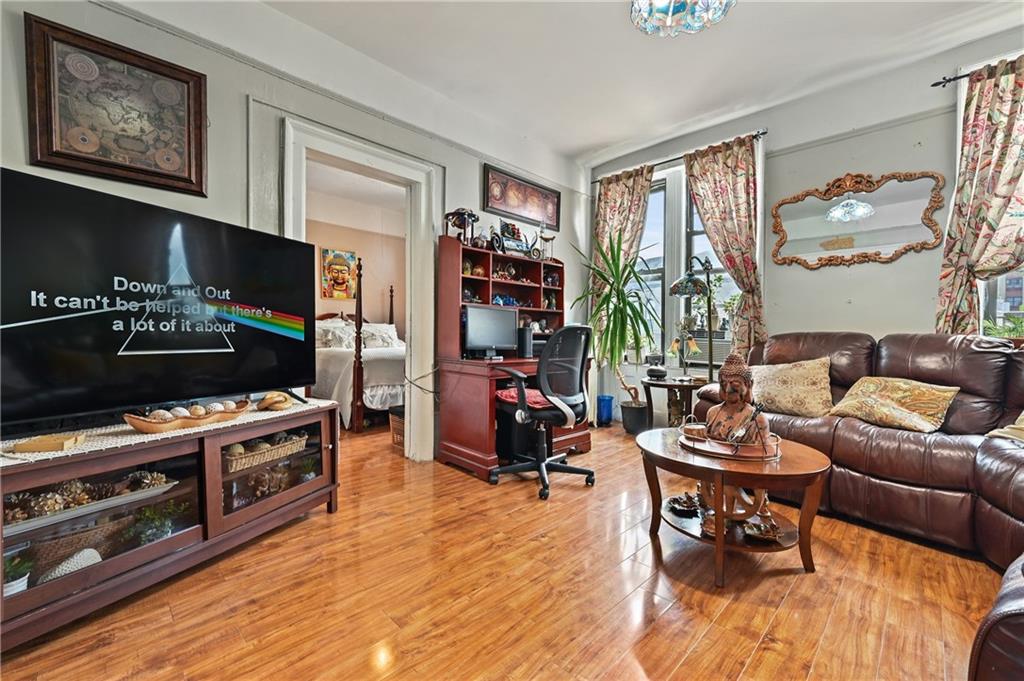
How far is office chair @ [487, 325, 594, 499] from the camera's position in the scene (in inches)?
106

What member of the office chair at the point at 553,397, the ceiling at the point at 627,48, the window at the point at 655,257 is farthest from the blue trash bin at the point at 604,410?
the ceiling at the point at 627,48

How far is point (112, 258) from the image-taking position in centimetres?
163

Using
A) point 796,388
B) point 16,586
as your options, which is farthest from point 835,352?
point 16,586

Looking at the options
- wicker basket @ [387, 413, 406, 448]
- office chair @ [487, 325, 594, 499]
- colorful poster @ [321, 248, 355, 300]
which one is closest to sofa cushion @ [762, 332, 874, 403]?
office chair @ [487, 325, 594, 499]

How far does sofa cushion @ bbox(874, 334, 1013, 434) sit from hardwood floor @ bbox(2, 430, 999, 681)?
834 mm

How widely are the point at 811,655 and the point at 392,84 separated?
3.85 m

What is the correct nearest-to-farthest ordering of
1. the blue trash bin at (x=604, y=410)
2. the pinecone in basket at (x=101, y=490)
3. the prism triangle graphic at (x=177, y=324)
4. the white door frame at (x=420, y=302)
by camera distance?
the pinecone in basket at (x=101, y=490)
the prism triangle graphic at (x=177, y=324)
the white door frame at (x=420, y=302)
the blue trash bin at (x=604, y=410)

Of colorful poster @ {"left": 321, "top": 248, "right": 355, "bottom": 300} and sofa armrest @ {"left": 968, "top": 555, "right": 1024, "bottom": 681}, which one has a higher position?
colorful poster @ {"left": 321, "top": 248, "right": 355, "bottom": 300}

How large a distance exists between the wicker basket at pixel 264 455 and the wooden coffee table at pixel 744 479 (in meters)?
1.74

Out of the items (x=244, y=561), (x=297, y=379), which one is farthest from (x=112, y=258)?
(x=244, y=561)

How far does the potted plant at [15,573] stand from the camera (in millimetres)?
1257

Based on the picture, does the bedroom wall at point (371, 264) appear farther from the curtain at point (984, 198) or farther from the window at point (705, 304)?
the curtain at point (984, 198)

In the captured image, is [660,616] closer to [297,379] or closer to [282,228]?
[297,379]

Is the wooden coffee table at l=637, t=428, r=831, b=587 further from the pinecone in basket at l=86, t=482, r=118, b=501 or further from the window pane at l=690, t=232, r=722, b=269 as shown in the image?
the window pane at l=690, t=232, r=722, b=269
